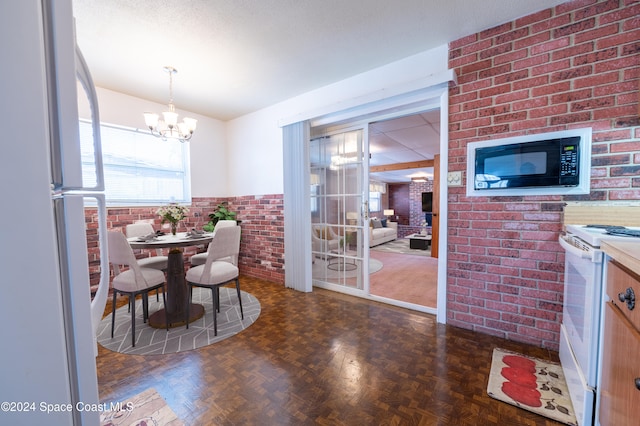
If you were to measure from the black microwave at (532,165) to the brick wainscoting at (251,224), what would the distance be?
2507 millimetres

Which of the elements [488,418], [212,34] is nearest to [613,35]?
[488,418]

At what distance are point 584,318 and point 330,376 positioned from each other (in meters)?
1.44

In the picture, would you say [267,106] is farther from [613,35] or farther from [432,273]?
[432,273]

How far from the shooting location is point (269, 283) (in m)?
3.76

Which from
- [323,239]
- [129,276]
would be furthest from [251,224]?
[129,276]

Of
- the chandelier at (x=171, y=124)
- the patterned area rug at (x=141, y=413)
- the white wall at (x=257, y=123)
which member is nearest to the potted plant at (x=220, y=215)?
the white wall at (x=257, y=123)

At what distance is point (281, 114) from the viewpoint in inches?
142

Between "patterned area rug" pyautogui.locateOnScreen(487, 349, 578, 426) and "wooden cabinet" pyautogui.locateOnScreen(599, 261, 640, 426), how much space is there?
38cm

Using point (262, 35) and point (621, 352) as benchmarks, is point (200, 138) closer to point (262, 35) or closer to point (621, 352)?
point (262, 35)

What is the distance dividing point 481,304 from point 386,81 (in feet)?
7.76

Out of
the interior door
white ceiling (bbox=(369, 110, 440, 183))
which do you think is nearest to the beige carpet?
the interior door

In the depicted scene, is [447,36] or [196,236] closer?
[447,36]

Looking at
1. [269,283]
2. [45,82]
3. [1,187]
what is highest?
[45,82]

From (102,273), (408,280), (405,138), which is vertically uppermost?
(405,138)
